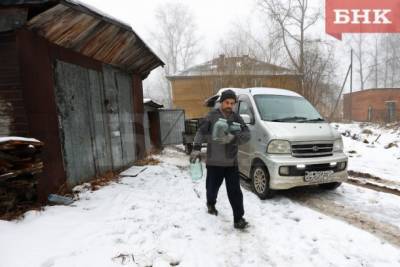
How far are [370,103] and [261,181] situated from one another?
109 feet

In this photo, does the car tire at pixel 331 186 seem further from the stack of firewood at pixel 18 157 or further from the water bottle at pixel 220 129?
the stack of firewood at pixel 18 157

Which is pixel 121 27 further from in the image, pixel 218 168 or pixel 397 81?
pixel 397 81

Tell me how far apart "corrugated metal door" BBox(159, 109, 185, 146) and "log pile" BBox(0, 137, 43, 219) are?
393 inches

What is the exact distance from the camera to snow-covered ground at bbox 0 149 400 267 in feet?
8.82

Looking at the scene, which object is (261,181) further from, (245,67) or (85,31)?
(245,67)

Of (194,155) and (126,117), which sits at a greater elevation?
(126,117)

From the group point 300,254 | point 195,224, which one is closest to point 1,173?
point 195,224

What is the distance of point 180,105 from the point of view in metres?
29.6

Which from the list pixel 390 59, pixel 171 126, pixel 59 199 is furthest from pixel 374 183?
pixel 390 59

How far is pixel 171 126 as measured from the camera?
1424cm

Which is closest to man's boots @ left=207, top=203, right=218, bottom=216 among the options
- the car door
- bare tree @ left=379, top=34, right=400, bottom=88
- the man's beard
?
the man's beard

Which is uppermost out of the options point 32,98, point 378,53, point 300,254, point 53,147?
point 378,53

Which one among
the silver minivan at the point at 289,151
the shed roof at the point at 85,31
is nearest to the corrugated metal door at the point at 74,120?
the shed roof at the point at 85,31

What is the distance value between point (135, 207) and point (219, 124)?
197cm
